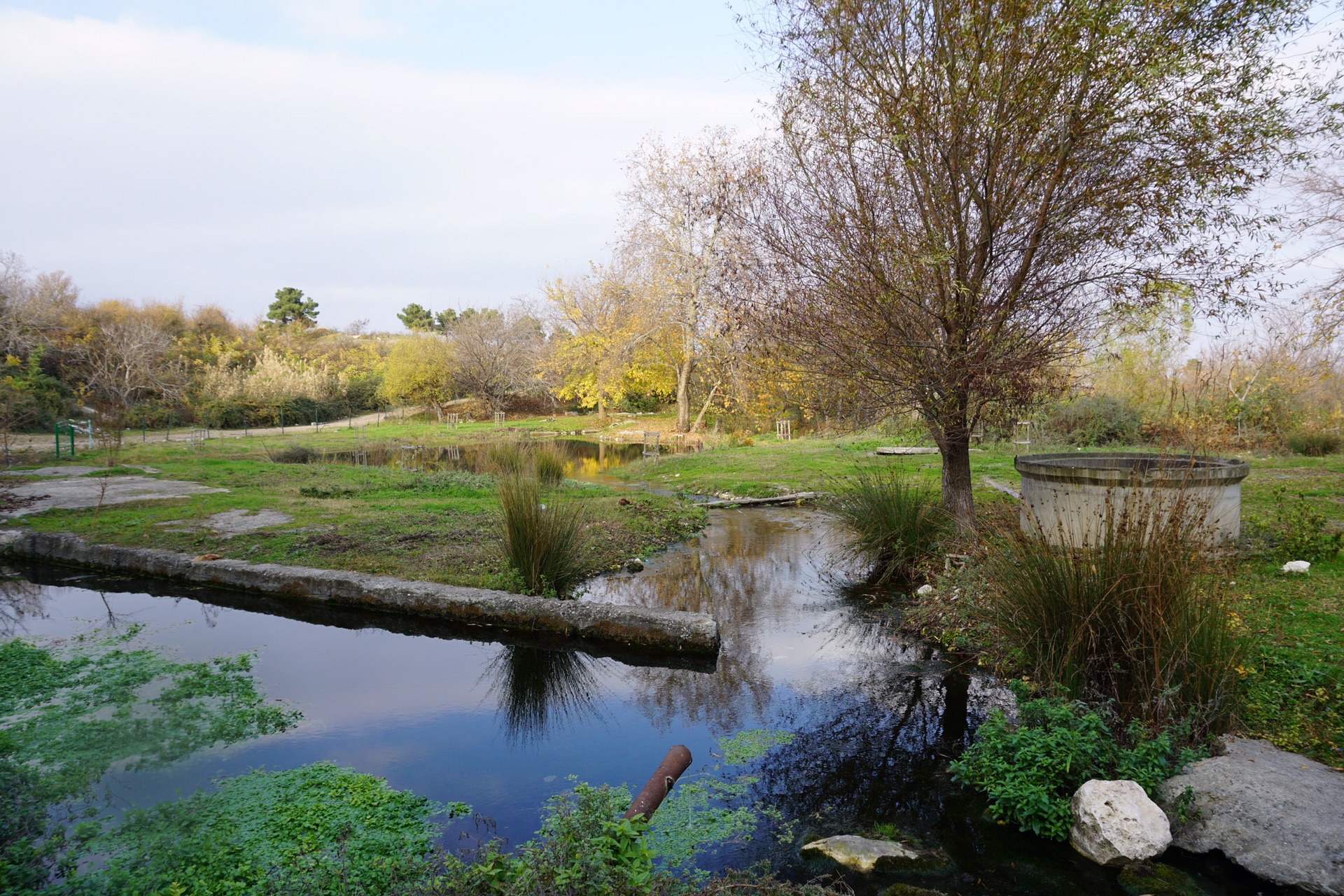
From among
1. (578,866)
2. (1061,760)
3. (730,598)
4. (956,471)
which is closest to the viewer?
(578,866)

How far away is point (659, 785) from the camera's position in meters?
2.70

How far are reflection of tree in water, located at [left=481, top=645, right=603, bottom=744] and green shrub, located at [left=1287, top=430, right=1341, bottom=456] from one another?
16.8 meters

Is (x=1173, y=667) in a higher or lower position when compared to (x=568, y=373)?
lower

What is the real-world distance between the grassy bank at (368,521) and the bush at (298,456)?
9.10 ft

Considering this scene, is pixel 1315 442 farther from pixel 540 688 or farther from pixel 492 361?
pixel 492 361

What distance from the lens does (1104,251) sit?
19.6ft

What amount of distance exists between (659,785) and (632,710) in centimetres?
144

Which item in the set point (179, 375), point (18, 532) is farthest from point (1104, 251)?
point (179, 375)

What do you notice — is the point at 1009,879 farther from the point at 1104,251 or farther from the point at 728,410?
the point at 728,410

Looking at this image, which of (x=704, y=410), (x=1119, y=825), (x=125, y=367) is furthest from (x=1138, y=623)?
(x=125, y=367)

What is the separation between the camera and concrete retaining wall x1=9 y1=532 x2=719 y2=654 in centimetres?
486

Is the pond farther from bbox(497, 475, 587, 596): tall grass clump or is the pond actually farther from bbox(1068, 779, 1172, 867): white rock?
bbox(497, 475, 587, 596): tall grass clump

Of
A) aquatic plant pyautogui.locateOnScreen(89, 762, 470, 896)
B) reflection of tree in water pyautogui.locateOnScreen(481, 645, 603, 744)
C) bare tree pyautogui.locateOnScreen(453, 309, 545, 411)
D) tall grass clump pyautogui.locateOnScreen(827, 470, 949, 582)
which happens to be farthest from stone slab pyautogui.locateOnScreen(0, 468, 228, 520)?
bare tree pyautogui.locateOnScreen(453, 309, 545, 411)

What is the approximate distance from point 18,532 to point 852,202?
9.23 m
